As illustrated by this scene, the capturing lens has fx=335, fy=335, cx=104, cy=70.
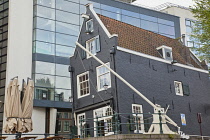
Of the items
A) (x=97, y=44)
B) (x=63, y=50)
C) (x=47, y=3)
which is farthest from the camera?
(x=47, y=3)

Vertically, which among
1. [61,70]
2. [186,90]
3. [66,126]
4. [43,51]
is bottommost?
[66,126]

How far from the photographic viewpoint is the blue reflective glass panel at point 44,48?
32.1 m

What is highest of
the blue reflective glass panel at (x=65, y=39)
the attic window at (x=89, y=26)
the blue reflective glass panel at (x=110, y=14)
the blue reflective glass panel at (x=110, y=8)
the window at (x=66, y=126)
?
the blue reflective glass panel at (x=110, y=8)

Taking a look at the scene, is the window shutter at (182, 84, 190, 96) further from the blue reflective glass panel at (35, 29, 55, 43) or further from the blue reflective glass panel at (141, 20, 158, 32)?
the blue reflective glass panel at (141, 20, 158, 32)

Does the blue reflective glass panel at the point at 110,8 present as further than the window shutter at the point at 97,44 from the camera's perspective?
Yes

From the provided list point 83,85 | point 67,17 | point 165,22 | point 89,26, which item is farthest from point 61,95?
point 165,22

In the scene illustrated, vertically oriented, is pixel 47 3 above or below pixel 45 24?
above

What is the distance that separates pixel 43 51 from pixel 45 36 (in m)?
1.56

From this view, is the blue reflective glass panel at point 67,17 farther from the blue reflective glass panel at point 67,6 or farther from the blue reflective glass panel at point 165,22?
the blue reflective glass panel at point 165,22

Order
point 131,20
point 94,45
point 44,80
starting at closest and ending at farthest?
point 94,45, point 44,80, point 131,20

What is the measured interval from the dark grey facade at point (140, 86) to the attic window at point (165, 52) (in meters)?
0.54

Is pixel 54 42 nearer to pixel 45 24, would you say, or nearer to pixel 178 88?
pixel 45 24

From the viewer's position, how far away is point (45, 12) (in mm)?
33344

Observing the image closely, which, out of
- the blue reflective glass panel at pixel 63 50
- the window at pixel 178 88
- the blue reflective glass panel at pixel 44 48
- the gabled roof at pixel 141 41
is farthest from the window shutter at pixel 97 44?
the blue reflective glass panel at pixel 63 50
